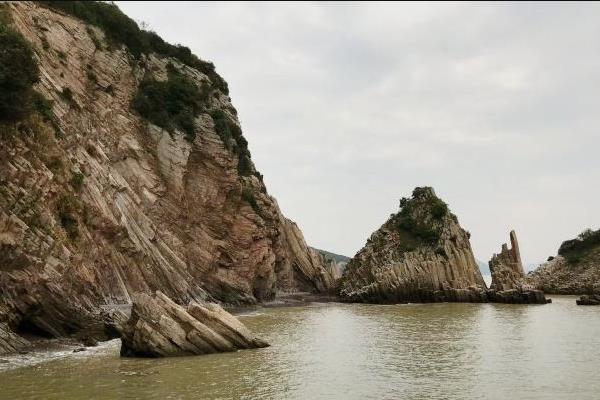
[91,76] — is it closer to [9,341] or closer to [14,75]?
[14,75]

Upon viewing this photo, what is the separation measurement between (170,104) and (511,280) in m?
49.6

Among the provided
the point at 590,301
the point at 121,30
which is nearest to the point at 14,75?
the point at 121,30

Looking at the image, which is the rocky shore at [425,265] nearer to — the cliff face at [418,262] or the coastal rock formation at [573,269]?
the cliff face at [418,262]

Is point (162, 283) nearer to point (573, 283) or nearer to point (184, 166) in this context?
point (184, 166)

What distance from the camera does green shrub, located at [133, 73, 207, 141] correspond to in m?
71.1

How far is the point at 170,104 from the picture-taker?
74000 millimetres

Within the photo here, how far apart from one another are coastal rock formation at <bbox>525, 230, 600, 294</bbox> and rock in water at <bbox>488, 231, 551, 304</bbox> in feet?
25.0

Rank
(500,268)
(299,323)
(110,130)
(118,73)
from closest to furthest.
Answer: (299,323)
(110,130)
(118,73)
(500,268)

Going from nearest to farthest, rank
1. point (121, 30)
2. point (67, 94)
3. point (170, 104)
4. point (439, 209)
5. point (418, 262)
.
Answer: point (67, 94), point (170, 104), point (121, 30), point (418, 262), point (439, 209)

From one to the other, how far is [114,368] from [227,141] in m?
53.6

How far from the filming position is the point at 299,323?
4959 cm

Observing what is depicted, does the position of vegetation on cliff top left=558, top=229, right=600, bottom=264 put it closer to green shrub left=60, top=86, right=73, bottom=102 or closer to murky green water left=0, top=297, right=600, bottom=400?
murky green water left=0, top=297, right=600, bottom=400

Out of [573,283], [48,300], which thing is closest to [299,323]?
[48,300]

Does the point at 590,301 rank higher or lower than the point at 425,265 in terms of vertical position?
lower
